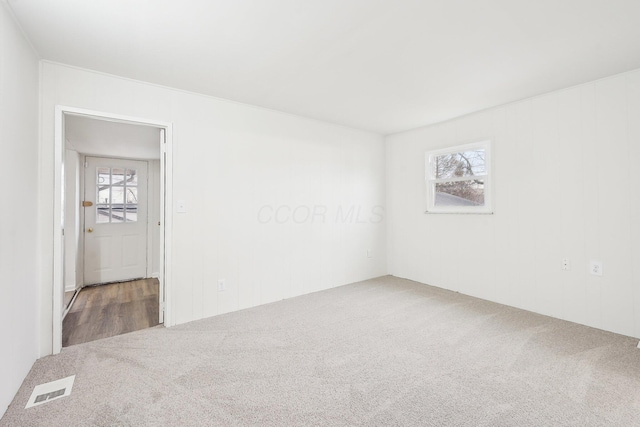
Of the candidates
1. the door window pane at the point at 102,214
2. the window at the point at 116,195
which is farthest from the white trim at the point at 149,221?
the door window pane at the point at 102,214

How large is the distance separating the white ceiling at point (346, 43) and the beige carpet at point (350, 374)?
231 centimetres

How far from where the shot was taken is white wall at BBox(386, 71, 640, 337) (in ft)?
8.51

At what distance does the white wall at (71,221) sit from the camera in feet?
13.6

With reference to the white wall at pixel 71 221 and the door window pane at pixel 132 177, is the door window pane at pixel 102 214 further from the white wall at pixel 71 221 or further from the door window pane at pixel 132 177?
the door window pane at pixel 132 177

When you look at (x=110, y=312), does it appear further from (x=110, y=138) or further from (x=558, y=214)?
(x=558, y=214)

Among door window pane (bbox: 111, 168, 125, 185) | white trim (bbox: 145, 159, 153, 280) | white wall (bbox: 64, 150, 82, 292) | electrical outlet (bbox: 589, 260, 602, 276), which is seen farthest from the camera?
white trim (bbox: 145, 159, 153, 280)

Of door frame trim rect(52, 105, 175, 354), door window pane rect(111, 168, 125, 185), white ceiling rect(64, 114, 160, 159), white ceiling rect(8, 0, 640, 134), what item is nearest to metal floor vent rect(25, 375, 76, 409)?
door frame trim rect(52, 105, 175, 354)

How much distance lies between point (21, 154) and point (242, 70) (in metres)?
1.66

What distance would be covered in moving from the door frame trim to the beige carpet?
0.26m

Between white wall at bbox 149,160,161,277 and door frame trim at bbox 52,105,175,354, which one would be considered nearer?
door frame trim at bbox 52,105,175,354

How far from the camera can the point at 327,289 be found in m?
4.07

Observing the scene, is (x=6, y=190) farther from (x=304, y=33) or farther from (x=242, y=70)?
(x=304, y=33)

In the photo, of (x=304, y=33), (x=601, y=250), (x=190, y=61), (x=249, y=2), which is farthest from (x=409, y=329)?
(x=190, y=61)

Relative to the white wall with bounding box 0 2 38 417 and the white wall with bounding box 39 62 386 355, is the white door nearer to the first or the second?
the white wall with bounding box 39 62 386 355
